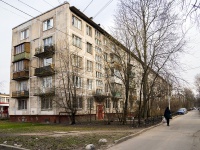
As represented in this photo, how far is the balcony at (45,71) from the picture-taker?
33.2 metres

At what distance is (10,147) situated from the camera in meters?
11.0

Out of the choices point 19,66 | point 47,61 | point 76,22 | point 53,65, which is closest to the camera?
point 53,65

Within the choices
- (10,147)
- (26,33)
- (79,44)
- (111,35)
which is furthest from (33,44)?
(10,147)

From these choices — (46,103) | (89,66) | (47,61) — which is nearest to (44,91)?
(46,103)

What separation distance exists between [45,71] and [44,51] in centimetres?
274

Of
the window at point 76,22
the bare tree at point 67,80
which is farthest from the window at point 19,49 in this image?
the window at point 76,22

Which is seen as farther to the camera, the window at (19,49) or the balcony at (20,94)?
the window at (19,49)

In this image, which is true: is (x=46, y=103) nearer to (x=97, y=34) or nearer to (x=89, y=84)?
(x=89, y=84)

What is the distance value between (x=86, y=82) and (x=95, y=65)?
4.12 meters

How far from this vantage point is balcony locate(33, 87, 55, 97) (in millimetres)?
31962

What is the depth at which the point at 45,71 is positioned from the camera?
112 ft

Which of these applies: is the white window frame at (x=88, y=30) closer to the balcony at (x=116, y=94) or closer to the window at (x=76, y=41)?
the window at (x=76, y=41)

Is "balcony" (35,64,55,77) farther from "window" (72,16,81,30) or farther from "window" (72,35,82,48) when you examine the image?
"window" (72,16,81,30)

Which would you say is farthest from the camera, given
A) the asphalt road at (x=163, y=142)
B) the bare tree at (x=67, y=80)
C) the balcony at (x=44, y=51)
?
the balcony at (x=44, y=51)
